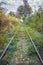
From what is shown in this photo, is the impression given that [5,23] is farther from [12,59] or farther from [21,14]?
[21,14]

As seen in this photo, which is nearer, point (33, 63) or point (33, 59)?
point (33, 63)

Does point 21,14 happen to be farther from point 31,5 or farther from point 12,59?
point 12,59

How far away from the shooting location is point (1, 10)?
1884 centimetres

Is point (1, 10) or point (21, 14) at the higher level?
point (1, 10)

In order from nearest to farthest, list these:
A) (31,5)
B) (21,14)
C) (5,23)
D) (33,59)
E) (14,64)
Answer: (14,64)
(33,59)
(5,23)
(31,5)
(21,14)

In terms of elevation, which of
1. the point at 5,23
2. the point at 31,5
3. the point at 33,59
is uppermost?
the point at 33,59

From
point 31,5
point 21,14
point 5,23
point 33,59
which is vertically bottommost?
point 21,14

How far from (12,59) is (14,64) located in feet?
2.01

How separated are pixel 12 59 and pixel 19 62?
46 cm

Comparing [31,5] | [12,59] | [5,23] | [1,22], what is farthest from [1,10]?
[31,5]

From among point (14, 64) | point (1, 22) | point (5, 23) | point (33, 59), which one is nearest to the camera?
point (14, 64)

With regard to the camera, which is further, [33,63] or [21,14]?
[21,14]

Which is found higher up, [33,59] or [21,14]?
[33,59]

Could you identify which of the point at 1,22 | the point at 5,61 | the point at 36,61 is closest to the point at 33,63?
the point at 36,61
